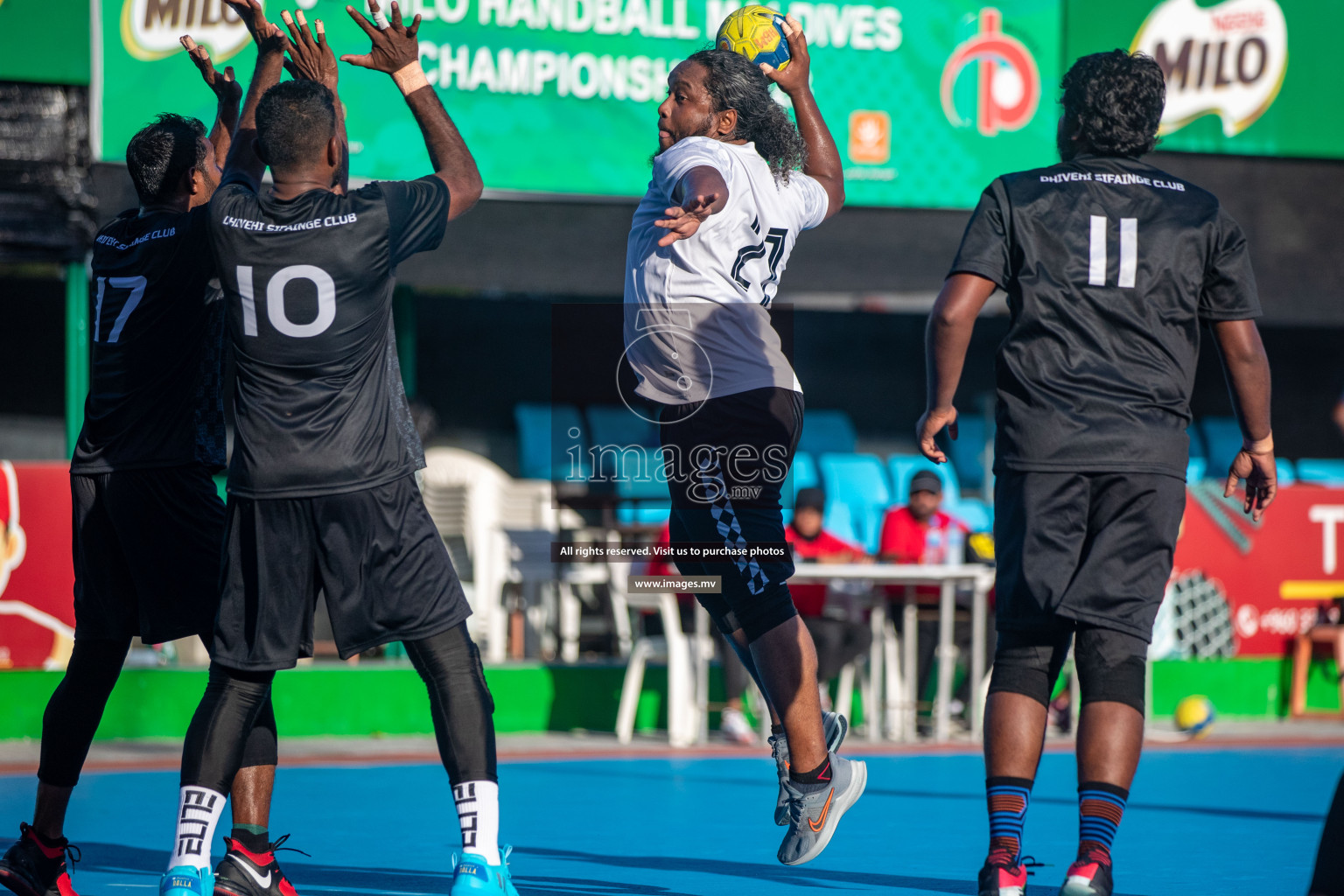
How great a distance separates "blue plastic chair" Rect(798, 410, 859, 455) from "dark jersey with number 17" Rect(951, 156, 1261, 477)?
29.8ft

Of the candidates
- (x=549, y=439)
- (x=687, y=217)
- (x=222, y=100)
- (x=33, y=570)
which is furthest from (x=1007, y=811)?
(x=549, y=439)

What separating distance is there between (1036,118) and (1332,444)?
5533 mm

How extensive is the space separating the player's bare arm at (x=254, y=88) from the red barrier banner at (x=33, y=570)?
5.14 metres

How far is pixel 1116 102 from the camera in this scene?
3891mm

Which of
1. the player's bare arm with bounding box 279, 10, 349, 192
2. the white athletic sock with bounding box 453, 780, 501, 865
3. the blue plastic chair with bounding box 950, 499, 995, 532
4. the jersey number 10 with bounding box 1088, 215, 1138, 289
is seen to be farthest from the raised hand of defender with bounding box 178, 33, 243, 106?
the blue plastic chair with bounding box 950, 499, 995, 532

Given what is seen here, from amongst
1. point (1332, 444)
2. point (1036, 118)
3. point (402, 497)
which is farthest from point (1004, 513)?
point (1332, 444)

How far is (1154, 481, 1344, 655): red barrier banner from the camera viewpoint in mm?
10133

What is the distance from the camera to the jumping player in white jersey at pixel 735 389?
432 centimetres

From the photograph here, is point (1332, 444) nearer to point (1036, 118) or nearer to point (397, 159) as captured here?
point (1036, 118)

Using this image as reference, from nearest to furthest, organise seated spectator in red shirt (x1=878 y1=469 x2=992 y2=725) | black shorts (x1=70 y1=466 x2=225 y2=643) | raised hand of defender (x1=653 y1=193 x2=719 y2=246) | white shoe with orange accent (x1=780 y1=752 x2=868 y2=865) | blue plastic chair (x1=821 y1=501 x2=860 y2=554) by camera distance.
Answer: raised hand of defender (x1=653 y1=193 x2=719 y2=246) < black shorts (x1=70 y1=466 x2=225 y2=643) < white shoe with orange accent (x1=780 y1=752 x2=868 y2=865) < seated spectator in red shirt (x1=878 y1=469 x2=992 y2=725) < blue plastic chair (x1=821 y1=501 x2=860 y2=554)

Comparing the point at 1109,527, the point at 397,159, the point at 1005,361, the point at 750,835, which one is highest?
the point at 397,159

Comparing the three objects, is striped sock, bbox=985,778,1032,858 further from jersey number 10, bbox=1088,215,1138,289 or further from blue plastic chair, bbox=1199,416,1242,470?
blue plastic chair, bbox=1199,416,1242,470

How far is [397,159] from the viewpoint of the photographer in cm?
1016

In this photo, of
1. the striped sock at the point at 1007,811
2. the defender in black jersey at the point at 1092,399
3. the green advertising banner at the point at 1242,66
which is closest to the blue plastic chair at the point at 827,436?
the green advertising banner at the point at 1242,66
